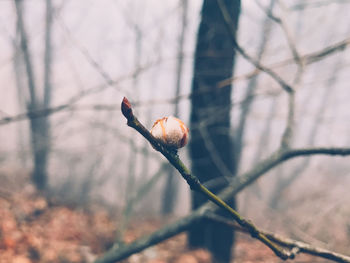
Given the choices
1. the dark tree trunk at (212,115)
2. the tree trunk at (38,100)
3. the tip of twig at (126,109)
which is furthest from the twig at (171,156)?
the tree trunk at (38,100)

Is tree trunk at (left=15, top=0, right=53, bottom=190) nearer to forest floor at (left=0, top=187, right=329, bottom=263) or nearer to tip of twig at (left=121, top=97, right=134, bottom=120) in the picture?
forest floor at (left=0, top=187, right=329, bottom=263)

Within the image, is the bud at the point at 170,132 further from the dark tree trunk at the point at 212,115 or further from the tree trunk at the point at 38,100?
the tree trunk at the point at 38,100

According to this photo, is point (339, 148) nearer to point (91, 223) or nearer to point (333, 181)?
point (91, 223)

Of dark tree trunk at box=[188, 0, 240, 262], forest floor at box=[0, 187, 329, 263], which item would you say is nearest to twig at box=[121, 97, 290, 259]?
dark tree trunk at box=[188, 0, 240, 262]

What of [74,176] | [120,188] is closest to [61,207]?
[74,176]

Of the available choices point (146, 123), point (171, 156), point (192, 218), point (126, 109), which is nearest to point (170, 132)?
point (171, 156)

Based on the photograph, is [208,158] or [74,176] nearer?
[208,158]
